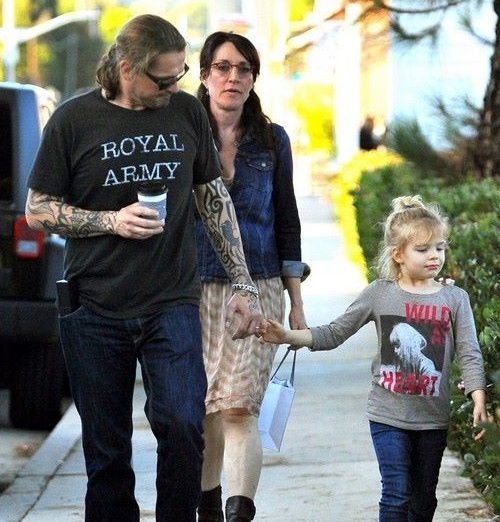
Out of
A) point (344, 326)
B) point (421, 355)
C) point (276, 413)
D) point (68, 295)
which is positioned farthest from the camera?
point (276, 413)

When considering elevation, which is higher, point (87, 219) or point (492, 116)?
point (492, 116)

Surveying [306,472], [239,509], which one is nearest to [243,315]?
[239,509]

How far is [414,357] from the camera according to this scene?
15.5ft

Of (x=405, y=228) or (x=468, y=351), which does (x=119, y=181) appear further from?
(x=468, y=351)

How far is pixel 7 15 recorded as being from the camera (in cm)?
5622

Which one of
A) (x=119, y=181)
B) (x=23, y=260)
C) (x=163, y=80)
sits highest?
(x=163, y=80)

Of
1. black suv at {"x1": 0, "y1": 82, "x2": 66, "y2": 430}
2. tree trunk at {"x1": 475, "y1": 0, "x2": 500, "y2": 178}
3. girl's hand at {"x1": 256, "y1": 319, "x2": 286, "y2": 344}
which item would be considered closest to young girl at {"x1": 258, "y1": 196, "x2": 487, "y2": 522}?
girl's hand at {"x1": 256, "y1": 319, "x2": 286, "y2": 344}

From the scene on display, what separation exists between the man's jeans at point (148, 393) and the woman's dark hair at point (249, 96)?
1061 millimetres

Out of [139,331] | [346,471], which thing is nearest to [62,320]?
[139,331]

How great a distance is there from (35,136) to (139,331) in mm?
3980

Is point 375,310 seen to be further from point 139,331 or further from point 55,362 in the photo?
point 55,362

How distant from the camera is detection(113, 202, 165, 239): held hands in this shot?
14.2ft

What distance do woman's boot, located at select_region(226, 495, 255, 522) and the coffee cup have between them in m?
1.41

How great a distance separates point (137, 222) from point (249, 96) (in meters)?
1.38
